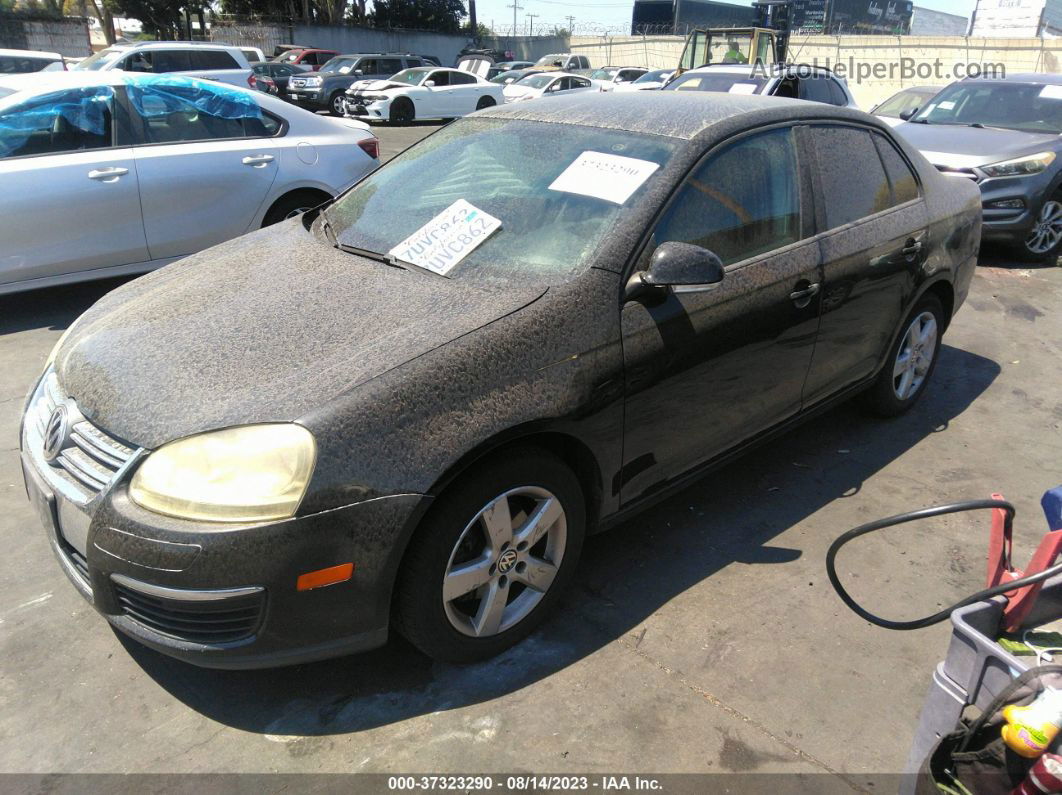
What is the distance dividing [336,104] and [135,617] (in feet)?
73.6

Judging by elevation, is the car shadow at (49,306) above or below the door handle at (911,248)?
below

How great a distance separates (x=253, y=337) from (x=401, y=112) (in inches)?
775

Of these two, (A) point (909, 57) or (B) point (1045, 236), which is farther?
(A) point (909, 57)

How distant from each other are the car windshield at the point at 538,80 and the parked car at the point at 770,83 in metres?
11.0

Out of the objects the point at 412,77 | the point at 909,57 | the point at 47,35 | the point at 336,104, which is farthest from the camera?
the point at 47,35

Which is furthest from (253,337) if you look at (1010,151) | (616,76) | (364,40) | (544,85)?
(364,40)

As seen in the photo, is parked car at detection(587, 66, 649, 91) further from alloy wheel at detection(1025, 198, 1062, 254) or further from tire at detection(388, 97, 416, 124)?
alloy wheel at detection(1025, 198, 1062, 254)

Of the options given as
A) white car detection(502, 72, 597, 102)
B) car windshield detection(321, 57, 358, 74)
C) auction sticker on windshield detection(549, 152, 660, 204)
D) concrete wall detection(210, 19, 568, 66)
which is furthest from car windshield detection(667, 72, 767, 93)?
concrete wall detection(210, 19, 568, 66)

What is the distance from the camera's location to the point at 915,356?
4.33 metres

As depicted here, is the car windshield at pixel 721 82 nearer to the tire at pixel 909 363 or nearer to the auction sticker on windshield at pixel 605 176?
the tire at pixel 909 363

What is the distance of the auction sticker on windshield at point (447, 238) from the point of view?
2869 mm

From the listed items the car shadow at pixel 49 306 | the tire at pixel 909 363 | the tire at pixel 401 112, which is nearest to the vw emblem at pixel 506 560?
the tire at pixel 909 363

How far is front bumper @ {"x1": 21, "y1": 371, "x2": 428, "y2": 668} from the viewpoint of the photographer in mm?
2059

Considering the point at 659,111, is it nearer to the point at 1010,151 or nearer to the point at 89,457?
the point at 89,457
